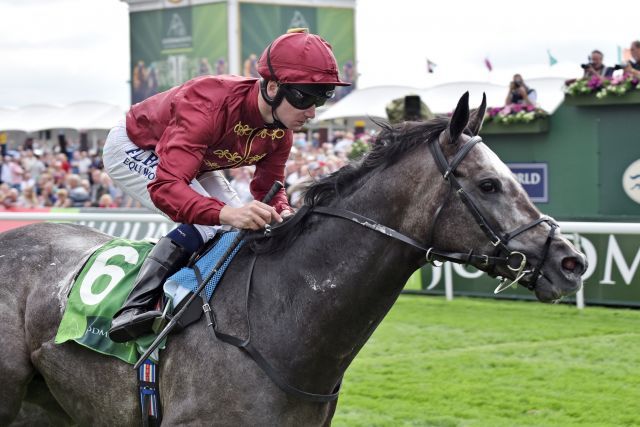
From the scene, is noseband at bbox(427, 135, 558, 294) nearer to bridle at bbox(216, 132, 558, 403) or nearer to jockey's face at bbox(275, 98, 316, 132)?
bridle at bbox(216, 132, 558, 403)

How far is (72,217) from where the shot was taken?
12383mm

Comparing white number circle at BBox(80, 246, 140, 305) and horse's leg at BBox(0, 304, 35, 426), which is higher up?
white number circle at BBox(80, 246, 140, 305)

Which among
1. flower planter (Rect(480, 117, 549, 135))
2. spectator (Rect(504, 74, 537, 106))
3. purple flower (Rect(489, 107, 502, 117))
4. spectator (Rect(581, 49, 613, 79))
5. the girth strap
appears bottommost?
the girth strap

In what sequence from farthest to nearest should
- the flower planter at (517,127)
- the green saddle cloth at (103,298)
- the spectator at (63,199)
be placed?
the spectator at (63,199), the flower planter at (517,127), the green saddle cloth at (103,298)

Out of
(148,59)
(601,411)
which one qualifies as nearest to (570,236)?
(601,411)

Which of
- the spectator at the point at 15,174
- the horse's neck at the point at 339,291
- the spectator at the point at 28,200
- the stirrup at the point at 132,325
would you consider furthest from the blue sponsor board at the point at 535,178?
the spectator at the point at 15,174

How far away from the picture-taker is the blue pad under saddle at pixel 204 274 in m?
3.67

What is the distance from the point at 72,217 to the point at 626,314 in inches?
279

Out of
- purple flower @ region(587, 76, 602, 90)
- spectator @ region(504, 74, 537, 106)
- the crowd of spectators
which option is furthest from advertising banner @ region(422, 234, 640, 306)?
the crowd of spectators

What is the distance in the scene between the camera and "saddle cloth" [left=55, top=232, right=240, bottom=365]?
12.2 feet

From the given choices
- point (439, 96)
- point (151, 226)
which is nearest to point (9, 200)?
point (151, 226)

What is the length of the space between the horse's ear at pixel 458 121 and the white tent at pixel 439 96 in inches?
599

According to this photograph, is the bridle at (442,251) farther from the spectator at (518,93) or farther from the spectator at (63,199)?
the spectator at (63,199)

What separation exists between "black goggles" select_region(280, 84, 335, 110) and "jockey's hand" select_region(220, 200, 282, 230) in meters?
0.42
